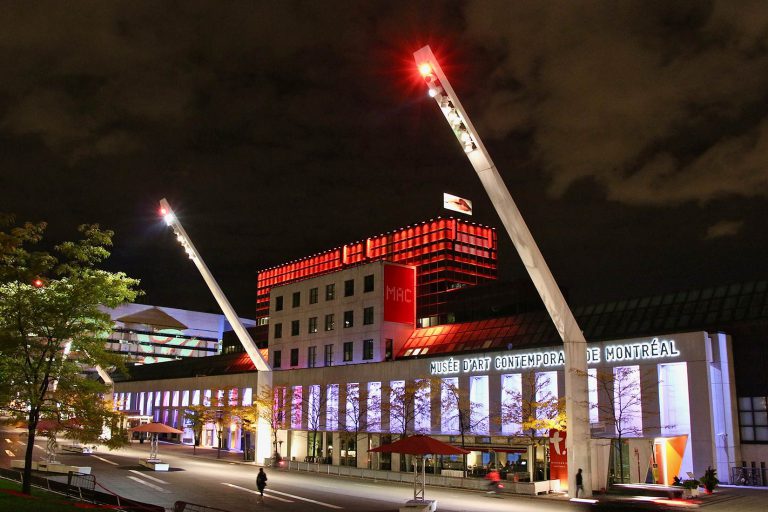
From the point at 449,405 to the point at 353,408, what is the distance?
11.8 meters

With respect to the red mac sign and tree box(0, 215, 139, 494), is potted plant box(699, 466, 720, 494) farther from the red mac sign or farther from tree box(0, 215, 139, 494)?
the red mac sign

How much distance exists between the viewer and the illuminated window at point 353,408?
2450 inches

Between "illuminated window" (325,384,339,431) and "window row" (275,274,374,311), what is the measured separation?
10.1 metres

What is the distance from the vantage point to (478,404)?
53.2 m

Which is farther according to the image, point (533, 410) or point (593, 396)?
point (593, 396)

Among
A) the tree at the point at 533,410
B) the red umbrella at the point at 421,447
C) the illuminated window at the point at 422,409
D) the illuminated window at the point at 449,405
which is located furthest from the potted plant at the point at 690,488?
the illuminated window at the point at 422,409

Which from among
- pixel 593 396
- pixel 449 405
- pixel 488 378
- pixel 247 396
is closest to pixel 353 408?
pixel 449 405

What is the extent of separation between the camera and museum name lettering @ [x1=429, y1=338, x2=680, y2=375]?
4491cm

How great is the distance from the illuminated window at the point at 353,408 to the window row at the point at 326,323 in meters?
7.72

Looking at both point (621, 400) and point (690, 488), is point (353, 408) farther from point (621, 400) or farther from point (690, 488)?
point (690, 488)

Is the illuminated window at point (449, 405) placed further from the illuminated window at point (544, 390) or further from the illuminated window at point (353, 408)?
the illuminated window at point (353, 408)

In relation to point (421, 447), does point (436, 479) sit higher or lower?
lower

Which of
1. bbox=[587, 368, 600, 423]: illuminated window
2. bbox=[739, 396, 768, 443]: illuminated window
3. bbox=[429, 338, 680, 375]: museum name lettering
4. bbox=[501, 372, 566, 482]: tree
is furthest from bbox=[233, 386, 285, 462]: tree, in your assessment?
bbox=[739, 396, 768, 443]: illuminated window

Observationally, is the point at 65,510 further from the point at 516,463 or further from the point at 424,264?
the point at 424,264
